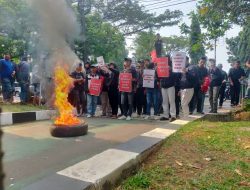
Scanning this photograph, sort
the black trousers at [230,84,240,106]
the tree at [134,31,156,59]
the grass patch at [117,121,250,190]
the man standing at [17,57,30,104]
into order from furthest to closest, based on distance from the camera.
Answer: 1. the tree at [134,31,156,59]
2. the black trousers at [230,84,240,106]
3. the man standing at [17,57,30,104]
4. the grass patch at [117,121,250,190]

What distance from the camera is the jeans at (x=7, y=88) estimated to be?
40.7 feet

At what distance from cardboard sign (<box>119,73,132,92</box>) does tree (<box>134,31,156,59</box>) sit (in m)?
23.4

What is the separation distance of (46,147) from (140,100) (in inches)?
217

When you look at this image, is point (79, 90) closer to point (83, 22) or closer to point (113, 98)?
point (113, 98)

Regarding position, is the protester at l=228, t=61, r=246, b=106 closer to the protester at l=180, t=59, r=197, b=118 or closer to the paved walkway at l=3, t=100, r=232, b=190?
the protester at l=180, t=59, r=197, b=118

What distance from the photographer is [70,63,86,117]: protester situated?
448 inches

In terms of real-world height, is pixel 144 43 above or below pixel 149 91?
above

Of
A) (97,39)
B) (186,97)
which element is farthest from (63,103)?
(97,39)

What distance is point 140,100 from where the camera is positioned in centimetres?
1126

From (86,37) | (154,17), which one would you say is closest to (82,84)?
(86,37)

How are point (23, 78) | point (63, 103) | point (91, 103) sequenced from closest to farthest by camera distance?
point (63, 103)
point (91, 103)
point (23, 78)

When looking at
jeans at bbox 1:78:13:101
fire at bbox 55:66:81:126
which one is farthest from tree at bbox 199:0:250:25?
jeans at bbox 1:78:13:101

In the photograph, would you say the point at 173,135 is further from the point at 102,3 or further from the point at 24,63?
the point at 102,3

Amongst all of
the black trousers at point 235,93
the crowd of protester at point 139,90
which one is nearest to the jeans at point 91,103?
the crowd of protester at point 139,90
